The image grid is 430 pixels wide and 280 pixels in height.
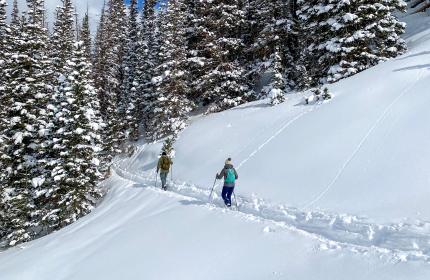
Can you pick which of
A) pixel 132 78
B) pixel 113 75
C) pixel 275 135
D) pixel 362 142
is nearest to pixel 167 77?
pixel 275 135

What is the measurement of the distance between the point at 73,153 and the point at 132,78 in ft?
81.0

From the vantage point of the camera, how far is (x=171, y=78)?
107 feet

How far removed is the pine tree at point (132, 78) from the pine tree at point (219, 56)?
10.8 metres

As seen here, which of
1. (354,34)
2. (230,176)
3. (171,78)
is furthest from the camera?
(171,78)

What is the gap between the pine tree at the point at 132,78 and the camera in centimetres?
4245

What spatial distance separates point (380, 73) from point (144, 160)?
1810cm

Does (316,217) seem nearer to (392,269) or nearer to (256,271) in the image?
(256,271)

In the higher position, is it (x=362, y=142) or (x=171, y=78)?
(x=171, y=78)

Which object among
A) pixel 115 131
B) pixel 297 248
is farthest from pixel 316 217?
pixel 115 131

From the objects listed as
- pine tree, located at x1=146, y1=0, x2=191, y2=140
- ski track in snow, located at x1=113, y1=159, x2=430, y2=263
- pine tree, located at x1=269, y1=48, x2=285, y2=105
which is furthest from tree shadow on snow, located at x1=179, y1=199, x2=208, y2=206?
pine tree, located at x1=146, y1=0, x2=191, y2=140

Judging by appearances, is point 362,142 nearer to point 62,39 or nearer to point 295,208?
point 295,208

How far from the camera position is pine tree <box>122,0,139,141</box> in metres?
42.5

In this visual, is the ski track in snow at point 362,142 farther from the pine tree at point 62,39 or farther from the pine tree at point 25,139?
the pine tree at point 62,39

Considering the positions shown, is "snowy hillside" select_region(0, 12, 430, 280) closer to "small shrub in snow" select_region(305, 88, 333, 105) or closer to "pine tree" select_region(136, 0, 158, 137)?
"small shrub in snow" select_region(305, 88, 333, 105)
